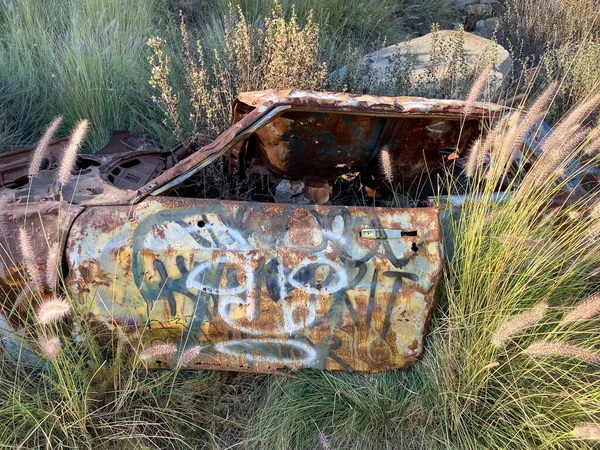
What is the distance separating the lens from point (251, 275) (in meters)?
2.33

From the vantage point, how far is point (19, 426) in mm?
2203

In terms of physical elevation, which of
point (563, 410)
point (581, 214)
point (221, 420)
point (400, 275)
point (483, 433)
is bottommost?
point (221, 420)

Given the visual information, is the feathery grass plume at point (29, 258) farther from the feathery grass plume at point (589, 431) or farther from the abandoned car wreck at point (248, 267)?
the feathery grass plume at point (589, 431)

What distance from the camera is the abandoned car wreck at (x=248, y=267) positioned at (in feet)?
7.63

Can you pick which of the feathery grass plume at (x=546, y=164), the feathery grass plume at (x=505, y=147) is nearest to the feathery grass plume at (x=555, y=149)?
the feathery grass plume at (x=546, y=164)

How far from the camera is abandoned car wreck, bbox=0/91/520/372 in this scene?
2326mm

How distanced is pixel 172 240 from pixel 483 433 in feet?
5.25

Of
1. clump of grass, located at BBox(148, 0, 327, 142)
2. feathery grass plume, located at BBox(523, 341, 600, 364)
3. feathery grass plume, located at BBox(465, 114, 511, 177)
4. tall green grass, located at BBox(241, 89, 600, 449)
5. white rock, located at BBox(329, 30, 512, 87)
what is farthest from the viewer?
white rock, located at BBox(329, 30, 512, 87)

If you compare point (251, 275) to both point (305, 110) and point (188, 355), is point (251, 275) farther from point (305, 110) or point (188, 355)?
point (305, 110)

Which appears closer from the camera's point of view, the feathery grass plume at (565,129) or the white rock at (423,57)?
the feathery grass plume at (565,129)

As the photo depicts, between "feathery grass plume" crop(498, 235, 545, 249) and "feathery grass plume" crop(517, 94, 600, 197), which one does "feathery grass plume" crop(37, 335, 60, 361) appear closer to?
"feathery grass plume" crop(498, 235, 545, 249)

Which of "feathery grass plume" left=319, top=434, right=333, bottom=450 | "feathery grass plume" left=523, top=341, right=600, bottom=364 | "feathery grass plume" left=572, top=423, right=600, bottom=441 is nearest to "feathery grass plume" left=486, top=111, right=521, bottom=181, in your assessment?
"feathery grass plume" left=523, top=341, right=600, bottom=364

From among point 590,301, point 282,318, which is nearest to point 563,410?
point 590,301

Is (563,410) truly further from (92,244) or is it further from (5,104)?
(5,104)
